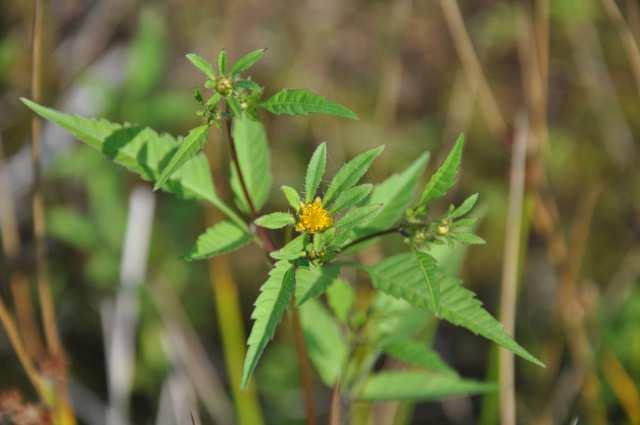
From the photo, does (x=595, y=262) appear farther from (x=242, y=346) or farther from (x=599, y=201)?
(x=242, y=346)

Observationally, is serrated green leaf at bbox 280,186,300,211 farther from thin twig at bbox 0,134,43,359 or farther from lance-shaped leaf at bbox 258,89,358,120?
thin twig at bbox 0,134,43,359

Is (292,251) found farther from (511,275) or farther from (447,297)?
(511,275)

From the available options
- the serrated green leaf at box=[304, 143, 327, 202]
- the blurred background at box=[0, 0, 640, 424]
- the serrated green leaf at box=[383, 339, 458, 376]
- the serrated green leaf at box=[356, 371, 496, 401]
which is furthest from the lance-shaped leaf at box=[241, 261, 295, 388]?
the blurred background at box=[0, 0, 640, 424]

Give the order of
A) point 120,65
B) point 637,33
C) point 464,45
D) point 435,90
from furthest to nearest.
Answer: point 435,90 < point 120,65 < point 637,33 < point 464,45

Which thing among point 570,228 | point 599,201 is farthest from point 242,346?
point 599,201

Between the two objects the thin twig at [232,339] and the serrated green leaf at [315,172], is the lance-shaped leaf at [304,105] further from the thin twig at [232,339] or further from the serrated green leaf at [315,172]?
the thin twig at [232,339]

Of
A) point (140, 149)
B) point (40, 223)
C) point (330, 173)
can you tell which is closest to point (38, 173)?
point (40, 223)
